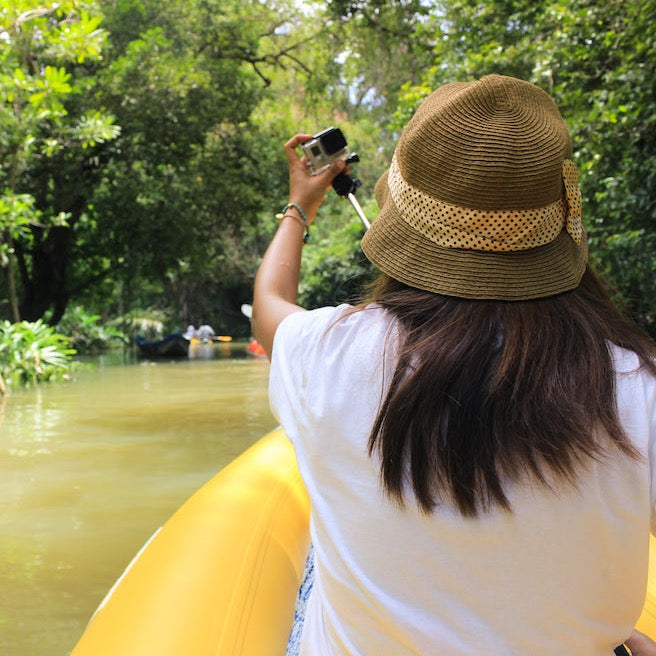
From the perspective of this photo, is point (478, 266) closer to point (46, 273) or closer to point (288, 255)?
point (288, 255)

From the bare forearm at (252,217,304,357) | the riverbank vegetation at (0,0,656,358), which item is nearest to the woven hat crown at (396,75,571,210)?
the bare forearm at (252,217,304,357)

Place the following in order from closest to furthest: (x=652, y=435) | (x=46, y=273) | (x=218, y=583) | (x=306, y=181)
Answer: (x=652, y=435)
(x=306, y=181)
(x=218, y=583)
(x=46, y=273)

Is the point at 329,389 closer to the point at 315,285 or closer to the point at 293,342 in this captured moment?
the point at 293,342

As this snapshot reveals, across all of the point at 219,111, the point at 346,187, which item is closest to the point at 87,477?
the point at 346,187

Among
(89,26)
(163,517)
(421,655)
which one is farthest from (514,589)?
(89,26)

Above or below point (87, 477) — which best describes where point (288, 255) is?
above

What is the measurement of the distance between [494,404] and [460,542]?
14 centimetres

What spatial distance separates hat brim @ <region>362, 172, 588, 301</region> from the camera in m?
0.78

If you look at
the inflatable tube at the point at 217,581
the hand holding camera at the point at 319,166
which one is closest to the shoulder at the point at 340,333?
the hand holding camera at the point at 319,166

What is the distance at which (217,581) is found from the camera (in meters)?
1.57

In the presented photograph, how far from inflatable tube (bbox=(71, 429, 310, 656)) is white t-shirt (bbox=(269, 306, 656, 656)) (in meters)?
0.61

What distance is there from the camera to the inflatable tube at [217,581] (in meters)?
1.35

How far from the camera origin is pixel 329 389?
0.81 meters

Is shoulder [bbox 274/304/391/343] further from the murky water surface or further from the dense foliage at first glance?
the dense foliage
